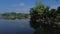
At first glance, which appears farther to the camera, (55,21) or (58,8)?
(58,8)

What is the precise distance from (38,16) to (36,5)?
4883 millimetres

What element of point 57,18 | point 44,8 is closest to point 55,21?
point 57,18

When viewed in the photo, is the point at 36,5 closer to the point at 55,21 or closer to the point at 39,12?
the point at 39,12

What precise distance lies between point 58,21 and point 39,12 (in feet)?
44.3

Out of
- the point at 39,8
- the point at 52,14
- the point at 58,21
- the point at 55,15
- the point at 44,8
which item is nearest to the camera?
the point at 58,21

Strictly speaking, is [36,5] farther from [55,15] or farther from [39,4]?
[55,15]

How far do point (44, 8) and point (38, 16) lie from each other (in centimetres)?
215

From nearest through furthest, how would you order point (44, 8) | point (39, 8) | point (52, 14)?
point (52, 14) < point (44, 8) < point (39, 8)

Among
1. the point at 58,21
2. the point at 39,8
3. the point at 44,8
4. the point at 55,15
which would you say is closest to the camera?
the point at 58,21

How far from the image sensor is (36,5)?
4688 cm

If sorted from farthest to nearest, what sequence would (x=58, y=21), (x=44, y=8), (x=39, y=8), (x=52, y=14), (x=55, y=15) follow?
(x=39, y=8), (x=44, y=8), (x=52, y=14), (x=55, y=15), (x=58, y=21)

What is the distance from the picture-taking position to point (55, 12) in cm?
3347

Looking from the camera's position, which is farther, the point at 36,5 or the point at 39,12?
the point at 36,5

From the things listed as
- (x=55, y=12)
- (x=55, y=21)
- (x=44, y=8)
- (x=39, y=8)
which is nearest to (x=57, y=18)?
(x=55, y=21)
